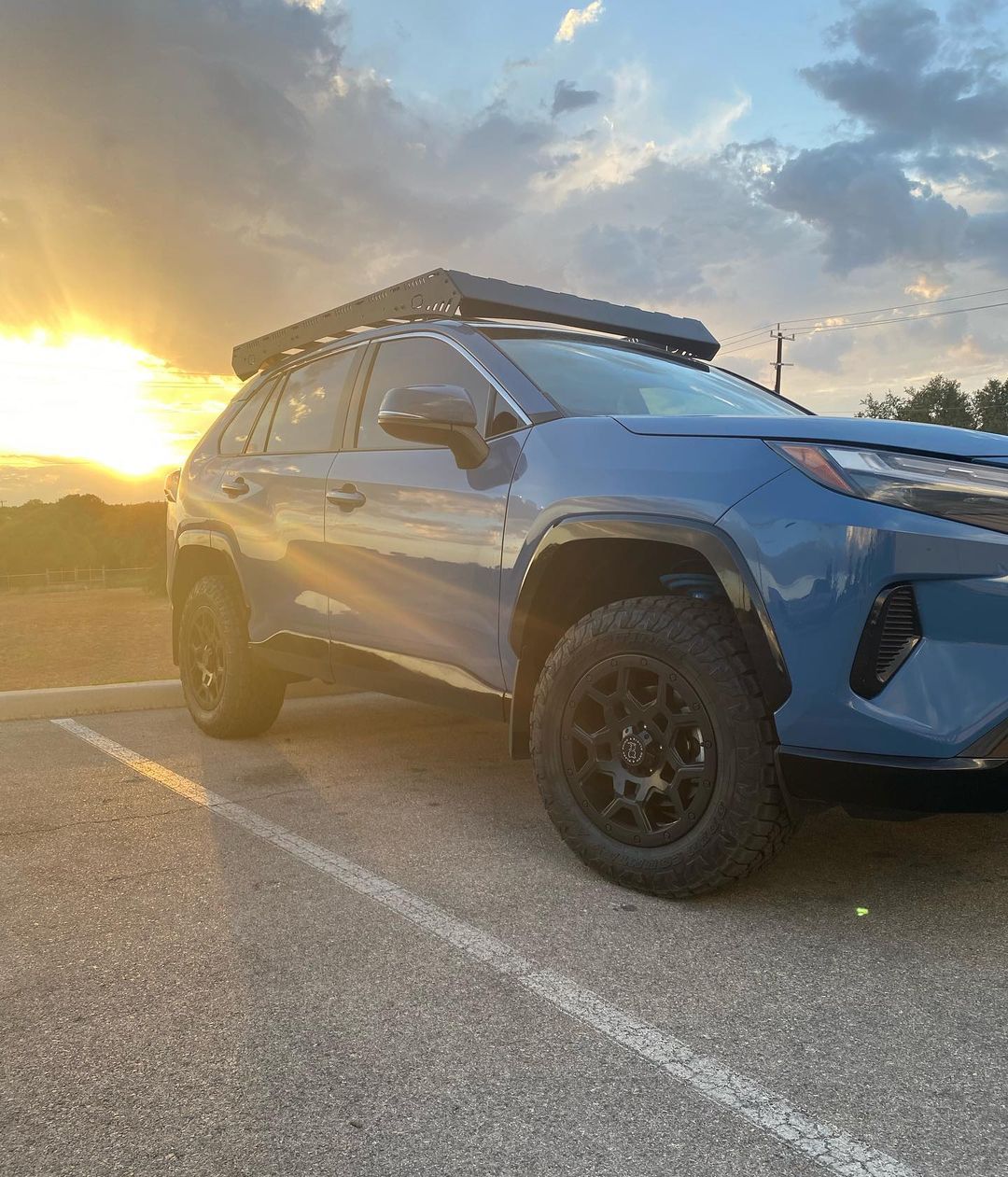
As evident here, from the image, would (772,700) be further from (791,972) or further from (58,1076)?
(58,1076)

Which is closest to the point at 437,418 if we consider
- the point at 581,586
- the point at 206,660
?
the point at 581,586

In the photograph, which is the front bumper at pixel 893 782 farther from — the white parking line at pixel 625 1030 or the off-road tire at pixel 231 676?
the off-road tire at pixel 231 676

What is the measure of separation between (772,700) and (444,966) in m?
1.08

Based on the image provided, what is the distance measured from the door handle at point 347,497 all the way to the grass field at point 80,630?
179 ft

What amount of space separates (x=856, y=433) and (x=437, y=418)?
4.34 feet

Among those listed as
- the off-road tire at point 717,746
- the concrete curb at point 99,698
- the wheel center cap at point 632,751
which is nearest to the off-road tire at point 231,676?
the concrete curb at point 99,698

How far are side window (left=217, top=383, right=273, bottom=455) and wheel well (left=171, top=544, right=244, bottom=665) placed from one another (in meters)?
0.53

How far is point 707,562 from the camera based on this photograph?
2939mm

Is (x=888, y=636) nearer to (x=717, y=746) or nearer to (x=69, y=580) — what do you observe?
(x=717, y=746)

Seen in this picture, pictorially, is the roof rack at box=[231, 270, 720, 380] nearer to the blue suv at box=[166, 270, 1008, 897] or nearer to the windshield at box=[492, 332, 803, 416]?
the blue suv at box=[166, 270, 1008, 897]

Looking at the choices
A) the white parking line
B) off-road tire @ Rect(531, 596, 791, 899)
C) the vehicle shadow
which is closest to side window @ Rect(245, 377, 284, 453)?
the vehicle shadow

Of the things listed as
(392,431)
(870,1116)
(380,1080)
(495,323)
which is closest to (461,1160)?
(380,1080)

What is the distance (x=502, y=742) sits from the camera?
5.37 metres

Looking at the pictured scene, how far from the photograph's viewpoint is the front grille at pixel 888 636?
252 centimetres
